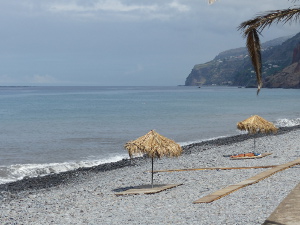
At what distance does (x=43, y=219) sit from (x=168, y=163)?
11.7 metres

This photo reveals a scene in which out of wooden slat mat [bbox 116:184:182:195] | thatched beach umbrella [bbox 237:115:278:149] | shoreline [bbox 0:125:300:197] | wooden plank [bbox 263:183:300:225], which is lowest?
shoreline [bbox 0:125:300:197]

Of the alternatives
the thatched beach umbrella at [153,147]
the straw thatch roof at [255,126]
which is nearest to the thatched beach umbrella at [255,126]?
the straw thatch roof at [255,126]

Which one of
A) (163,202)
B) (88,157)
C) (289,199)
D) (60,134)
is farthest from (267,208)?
(60,134)

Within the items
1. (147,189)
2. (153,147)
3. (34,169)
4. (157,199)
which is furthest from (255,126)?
(34,169)

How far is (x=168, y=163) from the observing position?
23406 mm

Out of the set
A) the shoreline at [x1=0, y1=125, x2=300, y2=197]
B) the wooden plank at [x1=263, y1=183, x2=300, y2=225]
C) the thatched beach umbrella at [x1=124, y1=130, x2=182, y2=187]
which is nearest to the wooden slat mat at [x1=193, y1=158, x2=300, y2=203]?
the wooden plank at [x1=263, y1=183, x2=300, y2=225]

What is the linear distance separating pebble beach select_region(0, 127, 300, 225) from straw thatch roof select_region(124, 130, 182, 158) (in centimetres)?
117

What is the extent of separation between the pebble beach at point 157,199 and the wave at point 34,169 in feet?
5.25

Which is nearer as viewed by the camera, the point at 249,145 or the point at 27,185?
the point at 27,185

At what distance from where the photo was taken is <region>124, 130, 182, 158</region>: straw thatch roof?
14.2 m

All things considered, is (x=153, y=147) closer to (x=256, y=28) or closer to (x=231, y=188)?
(x=231, y=188)

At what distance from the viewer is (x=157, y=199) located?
45.1ft

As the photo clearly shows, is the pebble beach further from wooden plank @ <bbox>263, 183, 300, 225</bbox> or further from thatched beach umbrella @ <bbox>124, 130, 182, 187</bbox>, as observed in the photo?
thatched beach umbrella @ <bbox>124, 130, 182, 187</bbox>

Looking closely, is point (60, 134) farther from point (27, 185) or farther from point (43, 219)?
point (43, 219)
